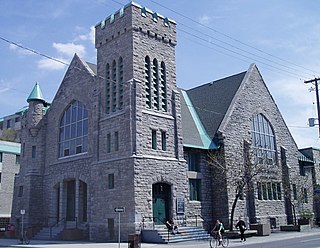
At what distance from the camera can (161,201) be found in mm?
28500

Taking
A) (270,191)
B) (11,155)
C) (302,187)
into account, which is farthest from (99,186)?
(11,155)

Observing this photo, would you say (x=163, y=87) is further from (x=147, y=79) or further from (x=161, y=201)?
(x=161, y=201)

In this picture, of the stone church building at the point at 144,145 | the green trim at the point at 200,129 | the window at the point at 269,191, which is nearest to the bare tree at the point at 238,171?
the stone church building at the point at 144,145

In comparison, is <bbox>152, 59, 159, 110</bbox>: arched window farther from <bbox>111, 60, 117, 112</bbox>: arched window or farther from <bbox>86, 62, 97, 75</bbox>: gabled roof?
<bbox>86, 62, 97, 75</bbox>: gabled roof

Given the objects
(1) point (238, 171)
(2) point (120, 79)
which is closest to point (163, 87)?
(2) point (120, 79)

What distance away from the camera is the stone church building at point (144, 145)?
27.9 m

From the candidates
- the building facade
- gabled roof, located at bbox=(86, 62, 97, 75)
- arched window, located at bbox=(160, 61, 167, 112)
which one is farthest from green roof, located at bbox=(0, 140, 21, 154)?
arched window, located at bbox=(160, 61, 167, 112)

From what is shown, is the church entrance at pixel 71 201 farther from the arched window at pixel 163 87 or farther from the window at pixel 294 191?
the window at pixel 294 191

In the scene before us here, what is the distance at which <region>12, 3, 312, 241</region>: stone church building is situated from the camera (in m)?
27.9

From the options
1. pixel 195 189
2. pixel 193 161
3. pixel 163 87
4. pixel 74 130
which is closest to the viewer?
pixel 163 87

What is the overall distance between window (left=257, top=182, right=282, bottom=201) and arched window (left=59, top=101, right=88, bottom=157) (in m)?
15.2

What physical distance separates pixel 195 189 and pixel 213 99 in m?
10.4

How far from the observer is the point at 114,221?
27203mm

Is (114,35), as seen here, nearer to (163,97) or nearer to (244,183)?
(163,97)
